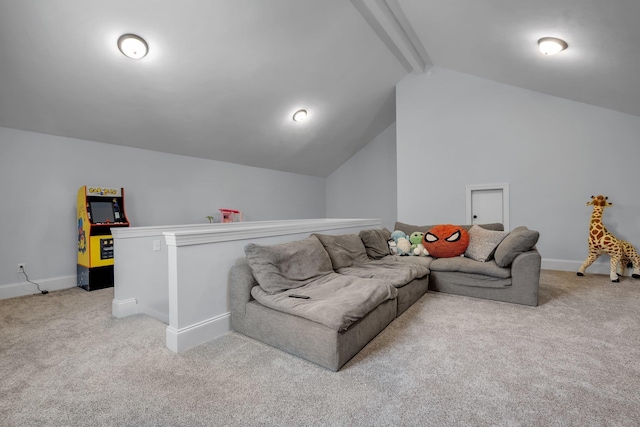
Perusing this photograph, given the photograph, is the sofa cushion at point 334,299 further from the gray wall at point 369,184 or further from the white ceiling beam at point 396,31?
the gray wall at point 369,184

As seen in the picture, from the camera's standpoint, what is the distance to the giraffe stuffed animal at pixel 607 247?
3916mm

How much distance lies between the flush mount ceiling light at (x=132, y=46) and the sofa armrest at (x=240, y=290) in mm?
2524

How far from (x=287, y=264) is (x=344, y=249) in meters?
0.96

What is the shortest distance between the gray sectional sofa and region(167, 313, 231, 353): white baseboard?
93mm

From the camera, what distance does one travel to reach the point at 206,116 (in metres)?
4.46

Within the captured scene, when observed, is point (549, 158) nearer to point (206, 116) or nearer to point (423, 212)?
point (423, 212)

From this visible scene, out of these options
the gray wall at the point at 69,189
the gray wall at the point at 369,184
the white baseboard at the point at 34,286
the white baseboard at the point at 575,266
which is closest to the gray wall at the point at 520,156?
the white baseboard at the point at 575,266

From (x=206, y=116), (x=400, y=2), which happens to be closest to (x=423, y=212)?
(x=400, y=2)

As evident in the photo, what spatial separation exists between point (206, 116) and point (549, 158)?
5.25 meters

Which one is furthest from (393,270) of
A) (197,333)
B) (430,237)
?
(197,333)

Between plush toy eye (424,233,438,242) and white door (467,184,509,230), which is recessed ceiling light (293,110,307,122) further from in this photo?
white door (467,184,509,230)

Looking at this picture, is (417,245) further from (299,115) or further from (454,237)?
(299,115)

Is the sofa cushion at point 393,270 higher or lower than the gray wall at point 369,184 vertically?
lower

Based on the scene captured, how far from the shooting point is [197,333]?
2182 mm
